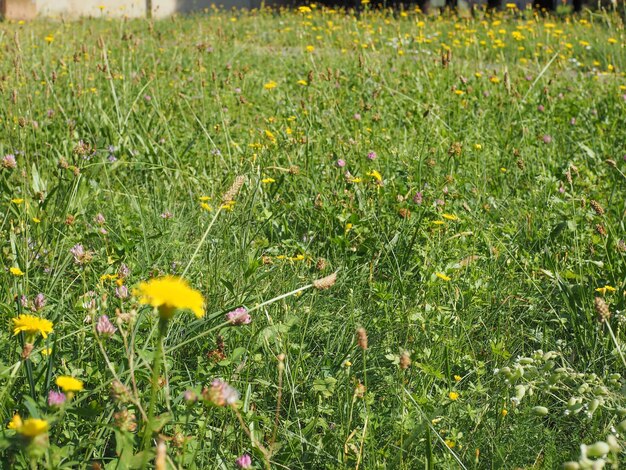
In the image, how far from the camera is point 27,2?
1453 centimetres

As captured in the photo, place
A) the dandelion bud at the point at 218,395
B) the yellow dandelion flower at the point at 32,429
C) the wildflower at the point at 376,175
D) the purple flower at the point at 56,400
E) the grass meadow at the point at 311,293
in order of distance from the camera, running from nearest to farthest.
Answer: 1. the yellow dandelion flower at the point at 32,429
2. the dandelion bud at the point at 218,395
3. the purple flower at the point at 56,400
4. the grass meadow at the point at 311,293
5. the wildflower at the point at 376,175

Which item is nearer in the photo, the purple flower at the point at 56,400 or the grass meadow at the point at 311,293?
the purple flower at the point at 56,400

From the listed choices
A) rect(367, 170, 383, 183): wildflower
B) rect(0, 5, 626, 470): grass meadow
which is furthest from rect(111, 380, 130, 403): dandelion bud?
rect(367, 170, 383, 183): wildflower

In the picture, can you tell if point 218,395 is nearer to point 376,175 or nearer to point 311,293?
point 311,293

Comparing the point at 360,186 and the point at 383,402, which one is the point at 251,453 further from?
the point at 360,186

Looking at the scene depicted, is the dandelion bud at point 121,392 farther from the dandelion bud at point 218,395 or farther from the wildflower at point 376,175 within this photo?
the wildflower at point 376,175

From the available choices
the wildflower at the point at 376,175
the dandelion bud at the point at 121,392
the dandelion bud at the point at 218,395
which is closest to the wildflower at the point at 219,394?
the dandelion bud at the point at 218,395

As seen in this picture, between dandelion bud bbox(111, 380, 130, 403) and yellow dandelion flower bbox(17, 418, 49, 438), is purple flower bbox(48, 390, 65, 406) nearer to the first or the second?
dandelion bud bbox(111, 380, 130, 403)

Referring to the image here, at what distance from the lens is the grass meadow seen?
5.83 feet

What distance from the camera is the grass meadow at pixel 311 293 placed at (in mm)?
1778

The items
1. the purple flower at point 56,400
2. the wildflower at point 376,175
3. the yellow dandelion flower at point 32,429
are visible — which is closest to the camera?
the yellow dandelion flower at point 32,429

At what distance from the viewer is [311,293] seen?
8.36 feet

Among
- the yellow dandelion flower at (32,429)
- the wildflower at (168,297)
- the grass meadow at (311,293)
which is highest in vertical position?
the wildflower at (168,297)

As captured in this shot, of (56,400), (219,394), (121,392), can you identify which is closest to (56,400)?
(56,400)
